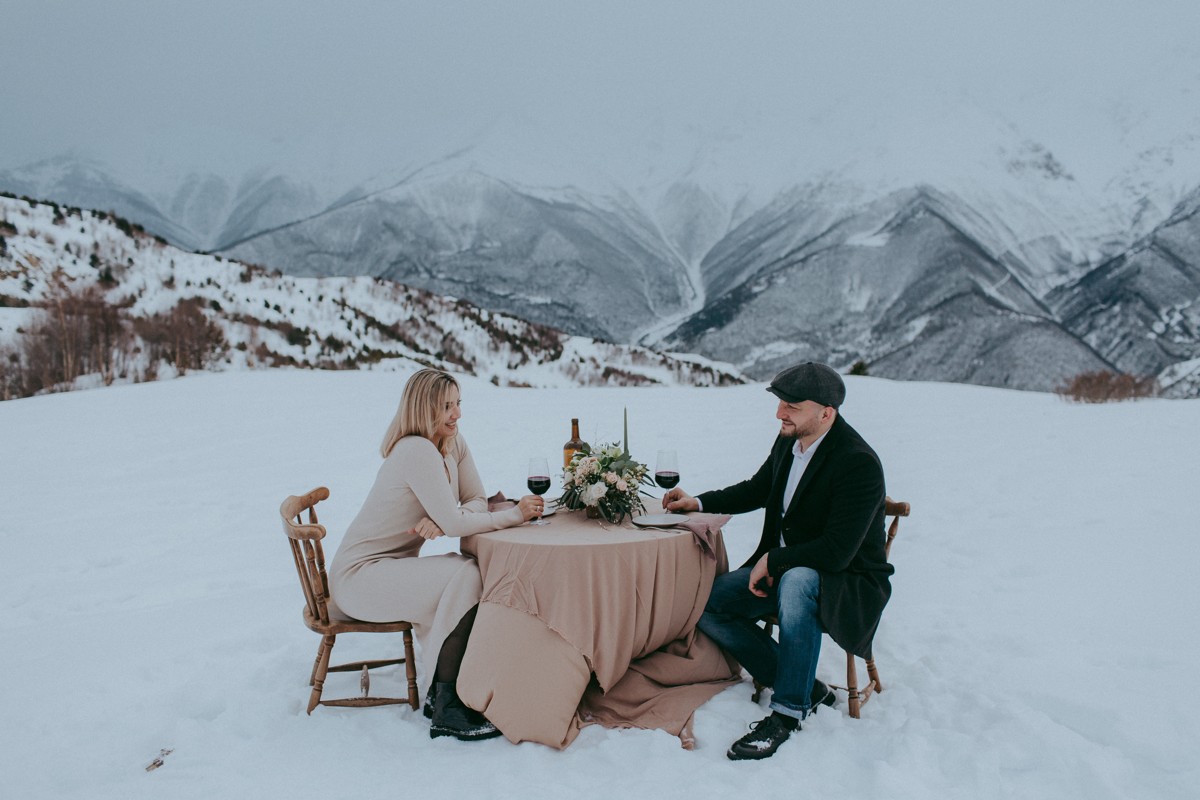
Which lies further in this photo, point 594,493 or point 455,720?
point 594,493

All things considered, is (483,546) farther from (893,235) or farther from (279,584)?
(893,235)

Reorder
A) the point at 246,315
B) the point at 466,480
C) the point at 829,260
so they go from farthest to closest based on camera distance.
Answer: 1. the point at 829,260
2. the point at 246,315
3. the point at 466,480

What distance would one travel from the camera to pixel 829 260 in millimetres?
64875

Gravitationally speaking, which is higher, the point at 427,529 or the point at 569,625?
the point at 427,529

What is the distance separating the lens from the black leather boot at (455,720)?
293 centimetres

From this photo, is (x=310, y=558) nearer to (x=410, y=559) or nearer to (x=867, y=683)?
(x=410, y=559)

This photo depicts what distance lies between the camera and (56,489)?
7766mm

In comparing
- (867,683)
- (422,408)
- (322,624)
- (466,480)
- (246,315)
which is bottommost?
(867,683)

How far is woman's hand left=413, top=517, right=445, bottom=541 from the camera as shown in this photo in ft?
10.3

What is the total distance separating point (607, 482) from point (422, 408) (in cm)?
88

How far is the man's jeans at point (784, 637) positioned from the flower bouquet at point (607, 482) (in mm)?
663

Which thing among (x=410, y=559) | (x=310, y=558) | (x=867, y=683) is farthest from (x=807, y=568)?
(x=310, y=558)

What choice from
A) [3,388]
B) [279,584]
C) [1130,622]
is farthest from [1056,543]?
[3,388]

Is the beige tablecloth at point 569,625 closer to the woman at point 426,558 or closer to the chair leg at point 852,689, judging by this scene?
the woman at point 426,558
